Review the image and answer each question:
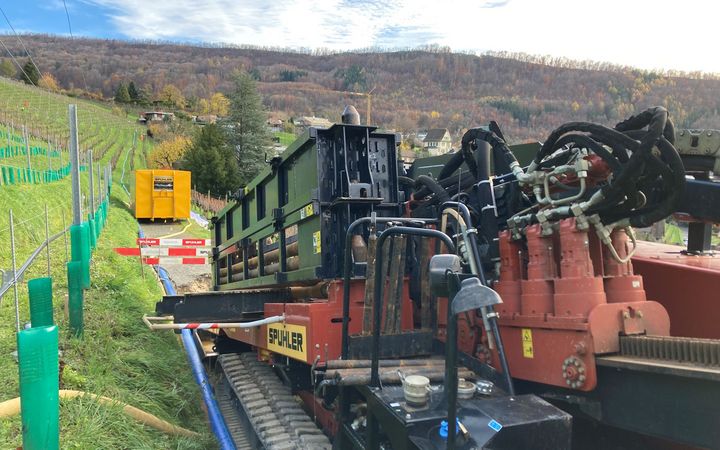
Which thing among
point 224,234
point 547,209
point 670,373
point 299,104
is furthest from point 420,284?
point 299,104

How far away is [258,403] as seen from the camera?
4938 millimetres

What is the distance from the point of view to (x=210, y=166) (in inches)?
1464

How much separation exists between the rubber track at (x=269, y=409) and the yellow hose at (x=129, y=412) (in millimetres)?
587

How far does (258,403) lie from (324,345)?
4.66ft

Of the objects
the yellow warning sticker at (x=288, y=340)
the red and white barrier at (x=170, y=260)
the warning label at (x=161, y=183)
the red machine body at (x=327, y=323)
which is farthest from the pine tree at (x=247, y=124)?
the red machine body at (x=327, y=323)

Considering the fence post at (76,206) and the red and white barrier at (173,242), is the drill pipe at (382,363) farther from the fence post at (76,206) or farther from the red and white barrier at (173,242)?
the red and white barrier at (173,242)

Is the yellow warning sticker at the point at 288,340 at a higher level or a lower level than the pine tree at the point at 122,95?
lower

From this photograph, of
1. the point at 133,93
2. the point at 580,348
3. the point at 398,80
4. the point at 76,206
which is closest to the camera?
the point at 580,348

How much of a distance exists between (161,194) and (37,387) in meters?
21.8

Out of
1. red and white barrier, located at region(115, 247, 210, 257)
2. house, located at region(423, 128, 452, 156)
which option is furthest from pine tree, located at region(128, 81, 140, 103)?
red and white barrier, located at region(115, 247, 210, 257)

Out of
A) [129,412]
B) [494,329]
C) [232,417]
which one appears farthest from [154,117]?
[494,329]

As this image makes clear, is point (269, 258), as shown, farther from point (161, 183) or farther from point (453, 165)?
point (161, 183)

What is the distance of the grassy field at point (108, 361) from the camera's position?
13.3 feet

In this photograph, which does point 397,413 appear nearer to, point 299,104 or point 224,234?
point 224,234
